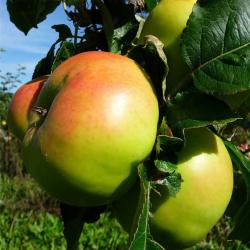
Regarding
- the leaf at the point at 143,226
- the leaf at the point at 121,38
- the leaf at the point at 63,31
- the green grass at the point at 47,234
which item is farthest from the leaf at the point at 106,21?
the green grass at the point at 47,234

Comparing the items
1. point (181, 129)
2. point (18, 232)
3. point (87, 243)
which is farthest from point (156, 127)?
point (18, 232)

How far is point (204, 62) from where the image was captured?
0.66 meters

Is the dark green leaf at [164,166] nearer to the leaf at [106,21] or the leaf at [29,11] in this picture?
the leaf at [106,21]

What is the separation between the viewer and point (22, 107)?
2.49 feet

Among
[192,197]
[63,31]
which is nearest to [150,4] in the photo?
[63,31]

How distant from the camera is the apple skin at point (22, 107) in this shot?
29.8 inches

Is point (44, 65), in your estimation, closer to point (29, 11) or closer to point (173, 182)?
point (29, 11)

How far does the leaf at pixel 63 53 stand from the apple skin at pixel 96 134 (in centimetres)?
14

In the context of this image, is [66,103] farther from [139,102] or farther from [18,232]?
[18,232]

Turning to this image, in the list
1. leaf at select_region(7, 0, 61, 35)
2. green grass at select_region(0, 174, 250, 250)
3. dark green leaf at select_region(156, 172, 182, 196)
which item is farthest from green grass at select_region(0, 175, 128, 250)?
dark green leaf at select_region(156, 172, 182, 196)

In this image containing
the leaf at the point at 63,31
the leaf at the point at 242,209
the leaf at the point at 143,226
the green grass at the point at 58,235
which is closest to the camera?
the leaf at the point at 143,226

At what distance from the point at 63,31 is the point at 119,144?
31 cm

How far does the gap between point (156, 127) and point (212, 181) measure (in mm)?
109

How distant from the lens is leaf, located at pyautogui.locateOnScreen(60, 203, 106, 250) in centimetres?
77
